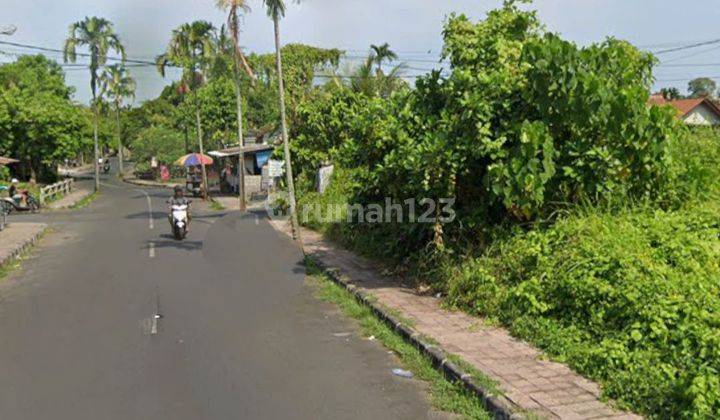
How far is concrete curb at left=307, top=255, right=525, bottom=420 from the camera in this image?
5188 millimetres

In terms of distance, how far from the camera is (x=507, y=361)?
6273 mm

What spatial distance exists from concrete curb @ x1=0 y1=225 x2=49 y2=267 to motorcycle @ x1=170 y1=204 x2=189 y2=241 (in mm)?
3550

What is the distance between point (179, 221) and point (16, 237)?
4493mm

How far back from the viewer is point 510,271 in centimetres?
799

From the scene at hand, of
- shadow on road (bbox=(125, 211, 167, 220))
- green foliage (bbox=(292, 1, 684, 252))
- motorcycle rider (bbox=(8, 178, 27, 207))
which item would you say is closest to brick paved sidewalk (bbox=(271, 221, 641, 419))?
green foliage (bbox=(292, 1, 684, 252))

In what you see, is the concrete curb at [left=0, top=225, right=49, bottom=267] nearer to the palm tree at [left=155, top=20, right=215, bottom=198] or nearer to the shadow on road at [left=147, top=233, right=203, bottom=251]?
the shadow on road at [left=147, top=233, right=203, bottom=251]

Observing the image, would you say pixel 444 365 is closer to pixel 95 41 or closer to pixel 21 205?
pixel 21 205

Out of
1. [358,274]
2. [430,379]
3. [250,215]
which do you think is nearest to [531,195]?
[430,379]

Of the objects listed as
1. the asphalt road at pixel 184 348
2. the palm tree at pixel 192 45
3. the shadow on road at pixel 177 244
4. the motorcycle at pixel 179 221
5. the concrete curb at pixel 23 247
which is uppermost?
the palm tree at pixel 192 45

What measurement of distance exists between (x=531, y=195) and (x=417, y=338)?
2.26 m

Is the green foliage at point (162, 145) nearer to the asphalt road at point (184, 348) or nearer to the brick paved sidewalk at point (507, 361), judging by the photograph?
the asphalt road at point (184, 348)

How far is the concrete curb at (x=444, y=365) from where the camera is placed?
5188 mm

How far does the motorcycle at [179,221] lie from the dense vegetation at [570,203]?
24.9 ft

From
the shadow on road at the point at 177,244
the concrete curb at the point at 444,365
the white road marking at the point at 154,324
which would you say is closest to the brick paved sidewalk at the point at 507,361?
the concrete curb at the point at 444,365
